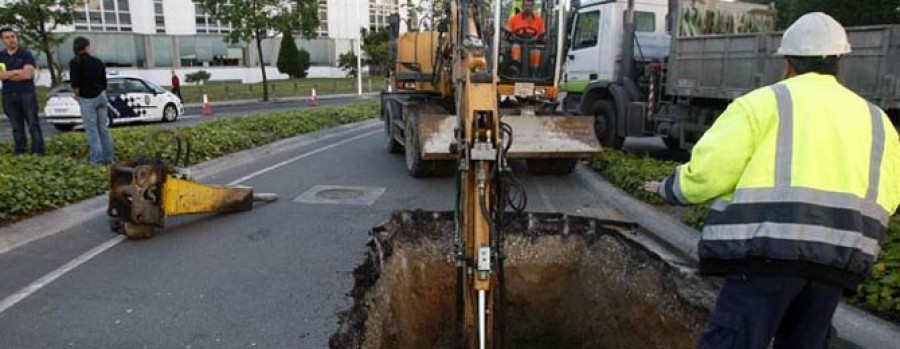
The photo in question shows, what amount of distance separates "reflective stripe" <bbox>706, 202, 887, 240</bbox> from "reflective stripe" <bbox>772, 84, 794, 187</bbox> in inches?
3.6

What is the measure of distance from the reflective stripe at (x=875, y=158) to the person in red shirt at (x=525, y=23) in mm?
7402

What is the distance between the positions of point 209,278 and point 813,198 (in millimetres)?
4412

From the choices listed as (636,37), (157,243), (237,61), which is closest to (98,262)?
(157,243)

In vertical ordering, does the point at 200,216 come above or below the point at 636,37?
below

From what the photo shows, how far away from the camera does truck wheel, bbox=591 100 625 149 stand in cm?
1185

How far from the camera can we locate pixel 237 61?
4819cm

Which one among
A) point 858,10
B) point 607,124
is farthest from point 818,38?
point 858,10

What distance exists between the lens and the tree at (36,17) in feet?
72.4

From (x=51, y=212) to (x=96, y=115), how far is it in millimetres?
2571

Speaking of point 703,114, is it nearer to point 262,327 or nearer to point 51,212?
point 262,327

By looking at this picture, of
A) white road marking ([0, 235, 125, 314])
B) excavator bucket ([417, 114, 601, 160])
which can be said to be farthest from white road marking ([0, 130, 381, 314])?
excavator bucket ([417, 114, 601, 160])

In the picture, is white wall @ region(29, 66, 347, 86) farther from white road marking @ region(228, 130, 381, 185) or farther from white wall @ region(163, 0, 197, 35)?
white road marking @ region(228, 130, 381, 185)

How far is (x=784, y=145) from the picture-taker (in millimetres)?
2439

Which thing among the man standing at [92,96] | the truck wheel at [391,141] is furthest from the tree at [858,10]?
the man standing at [92,96]
